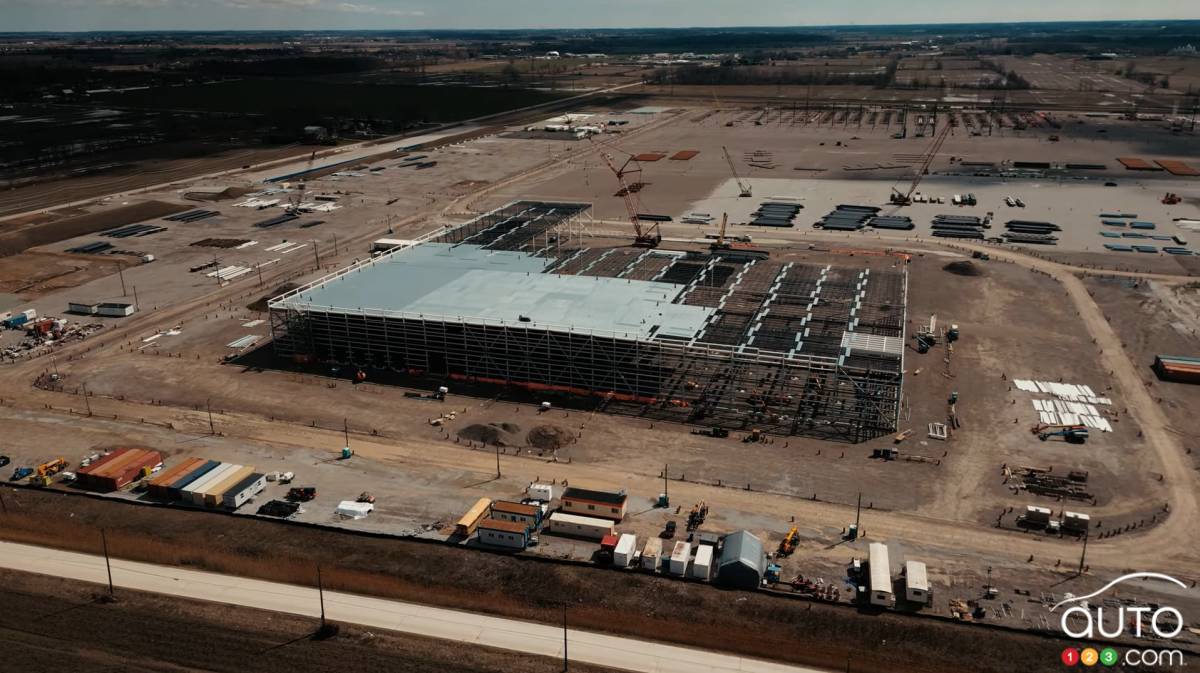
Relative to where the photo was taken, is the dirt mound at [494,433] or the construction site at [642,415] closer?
the construction site at [642,415]

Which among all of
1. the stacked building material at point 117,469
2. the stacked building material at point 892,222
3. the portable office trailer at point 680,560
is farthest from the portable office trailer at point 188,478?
the stacked building material at point 892,222

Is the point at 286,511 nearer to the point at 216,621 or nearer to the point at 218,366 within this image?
the point at 216,621

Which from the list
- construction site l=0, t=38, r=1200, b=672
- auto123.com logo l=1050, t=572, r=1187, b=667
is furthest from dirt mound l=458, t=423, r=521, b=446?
auto123.com logo l=1050, t=572, r=1187, b=667

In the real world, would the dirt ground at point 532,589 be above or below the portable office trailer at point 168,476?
below

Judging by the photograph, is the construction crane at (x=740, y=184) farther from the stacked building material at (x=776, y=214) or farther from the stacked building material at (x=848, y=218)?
the stacked building material at (x=848, y=218)

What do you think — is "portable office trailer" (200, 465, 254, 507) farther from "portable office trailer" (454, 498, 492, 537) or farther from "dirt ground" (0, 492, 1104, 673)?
"portable office trailer" (454, 498, 492, 537)

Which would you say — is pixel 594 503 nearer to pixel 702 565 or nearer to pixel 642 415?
pixel 702 565

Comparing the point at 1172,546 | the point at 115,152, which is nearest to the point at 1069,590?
the point at 1172,546
